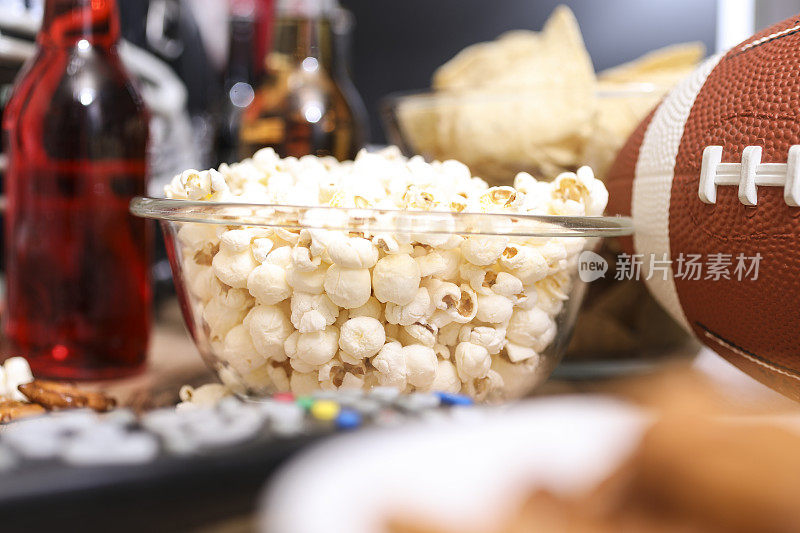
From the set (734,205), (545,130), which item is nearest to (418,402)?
(734,205)

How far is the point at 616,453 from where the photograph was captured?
0.86 feet

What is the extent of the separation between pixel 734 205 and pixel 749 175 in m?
0.02

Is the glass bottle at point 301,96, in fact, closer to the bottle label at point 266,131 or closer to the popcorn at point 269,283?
the bottle label at point 266,131

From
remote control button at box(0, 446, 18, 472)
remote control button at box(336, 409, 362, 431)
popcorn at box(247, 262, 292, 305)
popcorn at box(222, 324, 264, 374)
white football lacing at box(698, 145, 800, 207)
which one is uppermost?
white football lacing at box(698, 145, 800, 207)

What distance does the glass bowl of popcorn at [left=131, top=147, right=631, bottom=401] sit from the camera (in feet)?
1.44

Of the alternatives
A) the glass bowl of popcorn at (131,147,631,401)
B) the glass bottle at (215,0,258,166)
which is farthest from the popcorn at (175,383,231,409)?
the glass bottle at (215,0,258,166)

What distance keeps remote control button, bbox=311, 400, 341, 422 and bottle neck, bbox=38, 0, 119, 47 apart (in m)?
0.44

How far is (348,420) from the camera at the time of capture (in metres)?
0.35

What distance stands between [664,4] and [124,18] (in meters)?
0.83

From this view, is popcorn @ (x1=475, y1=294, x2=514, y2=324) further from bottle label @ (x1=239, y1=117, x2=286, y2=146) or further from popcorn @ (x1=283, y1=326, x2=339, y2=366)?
bottle label @ (x1=239, y1=117, x2=286, y2=146)

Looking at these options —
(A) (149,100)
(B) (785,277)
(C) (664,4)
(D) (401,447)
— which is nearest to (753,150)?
(B) (785,277)

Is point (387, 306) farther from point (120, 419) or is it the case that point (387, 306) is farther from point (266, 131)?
point (266, 131)

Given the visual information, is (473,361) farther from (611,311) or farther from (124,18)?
(124,18)

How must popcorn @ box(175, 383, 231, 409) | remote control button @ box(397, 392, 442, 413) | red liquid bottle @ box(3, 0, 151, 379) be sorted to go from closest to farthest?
1. remote control button @ box(397, 392, 442, 413)
2. popcorn @ box(175, 383, 231, 409)
3. red liquid bottle @ box(3, 0, 151, 379)
